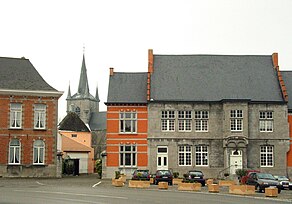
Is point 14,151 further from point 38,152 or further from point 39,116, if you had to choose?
point 39,116

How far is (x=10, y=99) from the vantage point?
4831cm

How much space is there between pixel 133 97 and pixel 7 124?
12.4m

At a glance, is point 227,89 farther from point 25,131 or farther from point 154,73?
point 25,131

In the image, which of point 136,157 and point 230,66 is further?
point 230,66

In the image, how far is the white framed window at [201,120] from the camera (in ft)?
163

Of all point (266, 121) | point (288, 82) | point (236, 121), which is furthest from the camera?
point (288, 82)

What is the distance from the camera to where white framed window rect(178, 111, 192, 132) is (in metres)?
49.7

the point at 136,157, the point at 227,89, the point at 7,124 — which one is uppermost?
the point at 227,89

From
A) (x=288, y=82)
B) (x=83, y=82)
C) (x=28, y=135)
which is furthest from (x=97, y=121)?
(x=288, y=82)

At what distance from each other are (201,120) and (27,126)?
55.2 feet

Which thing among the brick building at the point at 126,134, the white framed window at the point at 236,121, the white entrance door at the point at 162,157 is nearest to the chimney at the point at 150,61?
the brick building at the point at 126,134

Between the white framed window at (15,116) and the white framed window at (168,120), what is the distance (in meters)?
13.7

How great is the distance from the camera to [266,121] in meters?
49.7

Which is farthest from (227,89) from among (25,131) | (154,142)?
(25,131)
